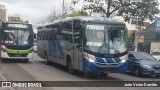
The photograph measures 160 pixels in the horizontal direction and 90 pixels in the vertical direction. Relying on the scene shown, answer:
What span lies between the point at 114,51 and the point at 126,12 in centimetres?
1637

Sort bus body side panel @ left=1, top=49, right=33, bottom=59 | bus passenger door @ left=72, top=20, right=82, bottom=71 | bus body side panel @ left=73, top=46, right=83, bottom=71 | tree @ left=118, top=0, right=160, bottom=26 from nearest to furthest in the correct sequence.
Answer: bus body side panel @ left=73, top=46, right=83, bottom=71 < bus passenger door @ left=72, top=20, right=82, bottom=71 < bus body side panel @ left=1, top=49, right=33, bottom=59 < tree @ left=118, top=0, right=160, bottom=26

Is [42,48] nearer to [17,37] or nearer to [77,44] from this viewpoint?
[17,37]

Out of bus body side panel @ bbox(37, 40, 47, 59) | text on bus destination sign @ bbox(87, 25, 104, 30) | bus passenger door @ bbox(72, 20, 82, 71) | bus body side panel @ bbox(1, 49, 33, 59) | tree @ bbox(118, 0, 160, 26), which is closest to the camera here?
text on bus destination sign @ bbox(87, 25, 104, 30)

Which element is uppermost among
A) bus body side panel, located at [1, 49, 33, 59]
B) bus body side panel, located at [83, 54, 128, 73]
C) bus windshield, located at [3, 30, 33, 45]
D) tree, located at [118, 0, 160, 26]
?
tree, located at [118, 0, 160, 26]

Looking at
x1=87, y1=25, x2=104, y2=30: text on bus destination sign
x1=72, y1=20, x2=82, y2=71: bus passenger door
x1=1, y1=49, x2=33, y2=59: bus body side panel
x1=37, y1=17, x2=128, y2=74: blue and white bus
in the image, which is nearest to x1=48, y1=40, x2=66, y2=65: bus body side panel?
x1=37, y1=17, x2=128, y2=74: blue and white bus

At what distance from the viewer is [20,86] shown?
42.1 feet

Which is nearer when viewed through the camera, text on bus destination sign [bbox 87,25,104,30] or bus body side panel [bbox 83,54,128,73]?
bus body side panel [bbox 83,54,128,73]

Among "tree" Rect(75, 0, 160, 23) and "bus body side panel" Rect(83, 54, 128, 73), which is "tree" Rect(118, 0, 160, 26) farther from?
"bus body side panel" Rect(83, 54, 128, 73)

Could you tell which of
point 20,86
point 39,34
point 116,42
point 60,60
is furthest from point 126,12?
point 20,86

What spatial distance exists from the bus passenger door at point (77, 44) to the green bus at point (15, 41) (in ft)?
27.7

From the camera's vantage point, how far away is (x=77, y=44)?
16891 millimetres

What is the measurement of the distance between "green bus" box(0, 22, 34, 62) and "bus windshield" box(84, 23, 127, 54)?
396 inches

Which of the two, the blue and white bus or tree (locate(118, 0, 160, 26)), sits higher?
tree (locate(118, 0, 160, 26))

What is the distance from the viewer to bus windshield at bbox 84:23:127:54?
16.0 meters
